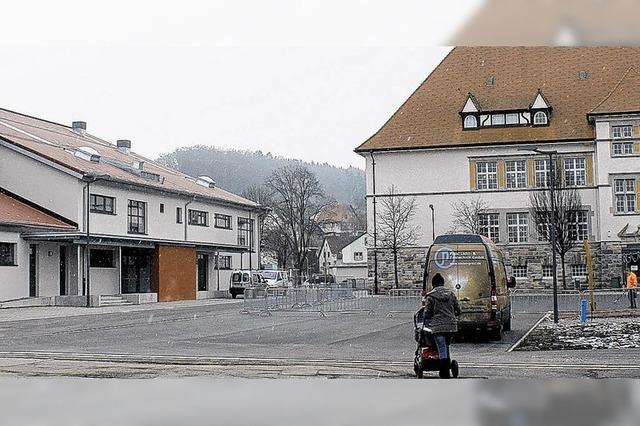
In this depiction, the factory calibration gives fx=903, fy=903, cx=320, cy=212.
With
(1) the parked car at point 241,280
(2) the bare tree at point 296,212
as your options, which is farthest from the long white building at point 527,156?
(1) the parked car at point 241,280

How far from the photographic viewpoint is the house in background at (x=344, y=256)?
52.7 metres

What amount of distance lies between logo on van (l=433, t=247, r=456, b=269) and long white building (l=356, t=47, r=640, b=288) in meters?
Result: 23.2

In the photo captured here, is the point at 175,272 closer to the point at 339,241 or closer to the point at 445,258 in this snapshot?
the point at 339,241

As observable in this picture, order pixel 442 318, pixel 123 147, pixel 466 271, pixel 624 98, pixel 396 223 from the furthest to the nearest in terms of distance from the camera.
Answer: pixel 123 147
pixel 624 98
pixel 396 223
pixel 466 271
pixel 442 318

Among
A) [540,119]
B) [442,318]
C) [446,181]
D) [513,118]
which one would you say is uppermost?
[513,118]

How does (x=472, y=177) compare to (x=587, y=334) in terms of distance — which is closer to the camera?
(x=587, y=334)

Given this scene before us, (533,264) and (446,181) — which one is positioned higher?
(446,181)

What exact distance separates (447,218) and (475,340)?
77.5ft

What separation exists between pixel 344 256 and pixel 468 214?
62.4ft

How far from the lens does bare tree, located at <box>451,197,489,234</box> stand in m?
43.9

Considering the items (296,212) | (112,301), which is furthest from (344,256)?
(112,301)

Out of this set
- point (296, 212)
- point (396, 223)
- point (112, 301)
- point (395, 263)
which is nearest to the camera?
point (112, 301)

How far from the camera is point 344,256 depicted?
2468 inches

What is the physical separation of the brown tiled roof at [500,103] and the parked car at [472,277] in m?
24.0
